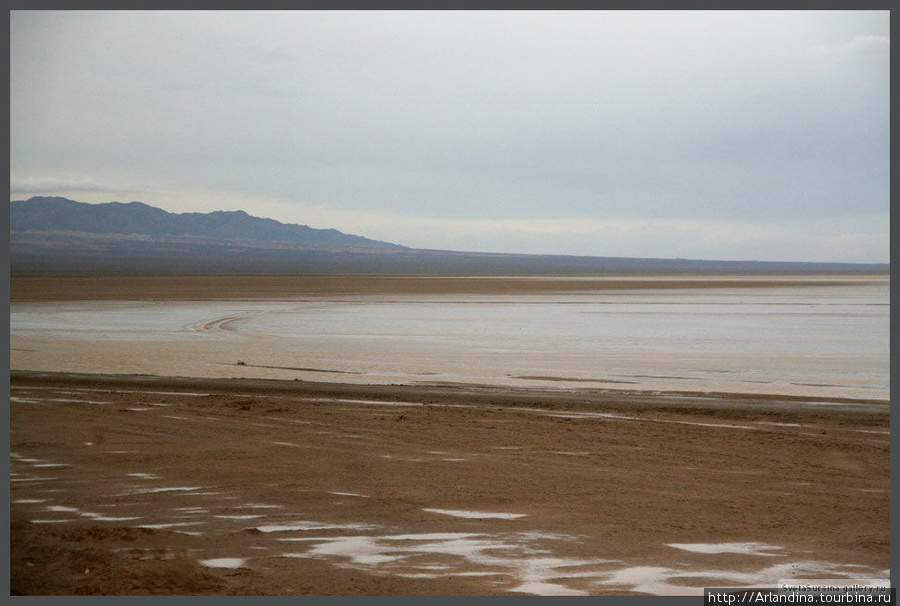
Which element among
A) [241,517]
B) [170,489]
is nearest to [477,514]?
[241,517]

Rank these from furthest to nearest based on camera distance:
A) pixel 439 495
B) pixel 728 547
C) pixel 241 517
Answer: pixel 439 495, pixel 241 517, pixel 728 547

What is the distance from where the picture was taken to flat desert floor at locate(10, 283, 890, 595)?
621 centimetres

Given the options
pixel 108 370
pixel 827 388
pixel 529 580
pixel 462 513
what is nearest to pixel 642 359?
pixel 827 388

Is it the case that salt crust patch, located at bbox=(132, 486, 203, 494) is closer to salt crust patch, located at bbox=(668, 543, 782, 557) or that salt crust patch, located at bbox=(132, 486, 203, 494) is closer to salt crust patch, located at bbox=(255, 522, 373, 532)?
salt crust patch, located at bbox=(255, 522, 373, 532)

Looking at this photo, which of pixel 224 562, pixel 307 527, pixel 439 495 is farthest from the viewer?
pixel 439 495

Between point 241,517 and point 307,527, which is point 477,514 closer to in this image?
point 307,527

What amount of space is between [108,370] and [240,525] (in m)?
10.6

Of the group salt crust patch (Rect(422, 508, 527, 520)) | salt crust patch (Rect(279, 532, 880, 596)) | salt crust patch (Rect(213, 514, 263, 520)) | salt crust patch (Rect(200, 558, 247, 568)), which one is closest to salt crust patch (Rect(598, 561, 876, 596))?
salt crust patch (Rect(279, 532, 880, 596))

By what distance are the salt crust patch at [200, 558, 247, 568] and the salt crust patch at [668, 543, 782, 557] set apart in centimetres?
312

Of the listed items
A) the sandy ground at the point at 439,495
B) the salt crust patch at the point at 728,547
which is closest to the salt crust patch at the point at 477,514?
the sandy ground at the point at 439,495

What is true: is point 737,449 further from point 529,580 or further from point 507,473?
point 529,580

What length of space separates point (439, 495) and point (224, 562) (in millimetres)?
2326

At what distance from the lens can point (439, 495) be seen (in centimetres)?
817

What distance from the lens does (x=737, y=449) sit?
10.1m
